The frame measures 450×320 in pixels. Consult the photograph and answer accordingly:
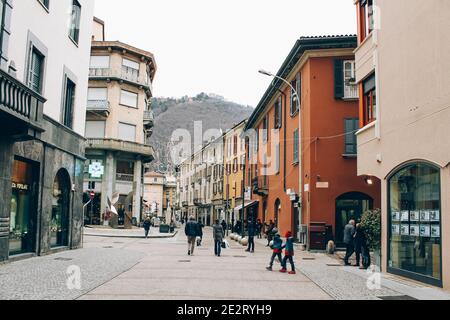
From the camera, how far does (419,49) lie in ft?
41.9

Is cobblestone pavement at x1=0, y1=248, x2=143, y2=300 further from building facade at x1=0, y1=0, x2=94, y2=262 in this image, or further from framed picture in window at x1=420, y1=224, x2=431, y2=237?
framed picture in window at x1=420, y1=224, x2=431, y2=237

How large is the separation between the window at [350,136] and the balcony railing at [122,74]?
99.8 ft

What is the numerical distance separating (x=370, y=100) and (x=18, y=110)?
459 inches

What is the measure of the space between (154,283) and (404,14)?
10191 millimetres

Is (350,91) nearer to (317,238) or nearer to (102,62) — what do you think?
(317,238)

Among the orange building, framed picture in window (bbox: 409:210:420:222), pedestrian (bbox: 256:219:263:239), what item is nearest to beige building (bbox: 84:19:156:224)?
pedestrian (bbox: 256:219:263:239)

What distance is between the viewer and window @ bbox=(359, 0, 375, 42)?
667 inches

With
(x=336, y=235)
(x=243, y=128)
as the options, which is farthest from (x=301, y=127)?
(x=243, y=128)

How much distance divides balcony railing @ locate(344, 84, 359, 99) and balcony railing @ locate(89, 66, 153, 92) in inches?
1176

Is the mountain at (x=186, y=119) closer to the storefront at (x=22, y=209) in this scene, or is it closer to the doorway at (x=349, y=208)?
the doorway at (x=349, y=208)

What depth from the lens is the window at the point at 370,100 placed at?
16.6 metres

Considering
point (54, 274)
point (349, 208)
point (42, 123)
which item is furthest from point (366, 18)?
point (54, 274)
